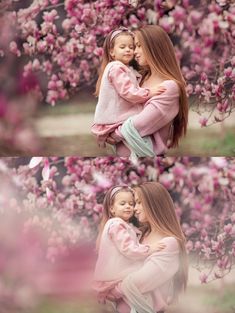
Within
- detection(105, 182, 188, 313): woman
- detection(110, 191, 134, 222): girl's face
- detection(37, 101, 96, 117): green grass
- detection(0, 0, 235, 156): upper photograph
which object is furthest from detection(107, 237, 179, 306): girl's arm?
detection(37, 101, 96, 117): green grass

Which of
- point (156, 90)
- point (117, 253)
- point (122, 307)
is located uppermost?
point (156, 90)

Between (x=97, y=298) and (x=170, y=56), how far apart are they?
0.54 meters

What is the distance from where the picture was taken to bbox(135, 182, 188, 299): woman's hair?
1577 mm

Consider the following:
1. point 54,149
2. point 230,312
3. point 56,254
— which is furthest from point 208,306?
point 54,149

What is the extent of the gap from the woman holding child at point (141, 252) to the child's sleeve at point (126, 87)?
0.18 m

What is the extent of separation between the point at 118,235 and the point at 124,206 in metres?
0.06

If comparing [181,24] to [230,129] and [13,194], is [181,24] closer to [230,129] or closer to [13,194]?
[230,129]

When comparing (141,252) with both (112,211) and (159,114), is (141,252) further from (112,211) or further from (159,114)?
(159,114)

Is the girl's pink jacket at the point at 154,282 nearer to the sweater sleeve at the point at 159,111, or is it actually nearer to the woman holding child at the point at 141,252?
the woman holding child at the point at 141,252

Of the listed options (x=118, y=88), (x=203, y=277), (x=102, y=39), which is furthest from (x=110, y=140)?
(x=203, y=277)

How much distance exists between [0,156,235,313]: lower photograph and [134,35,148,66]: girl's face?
0.21m

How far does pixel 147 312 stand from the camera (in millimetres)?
1565

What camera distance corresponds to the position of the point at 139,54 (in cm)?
161

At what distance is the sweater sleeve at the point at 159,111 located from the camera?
158 centimetres
